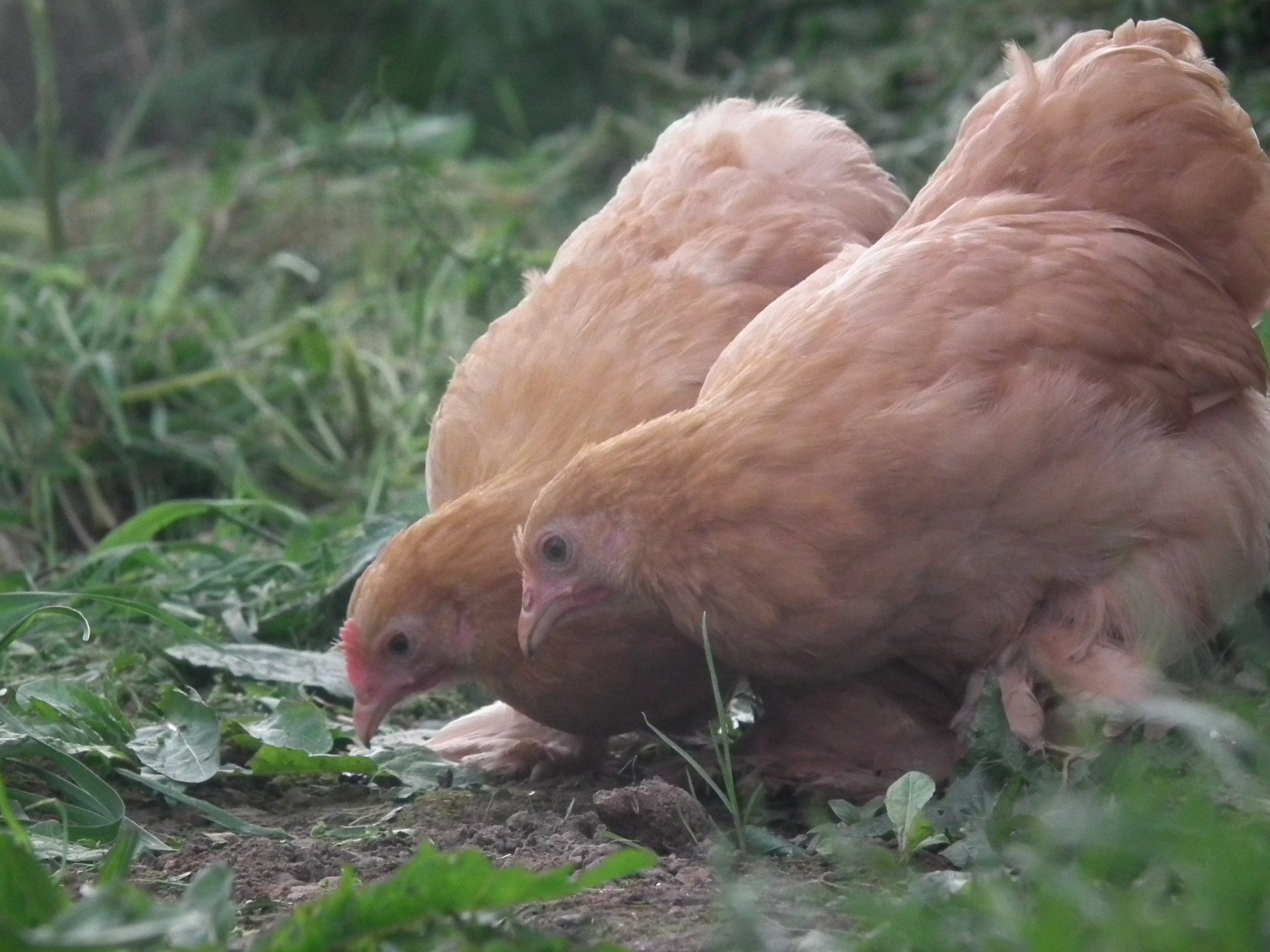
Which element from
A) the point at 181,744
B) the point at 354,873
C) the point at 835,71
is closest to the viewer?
the point at 354,873

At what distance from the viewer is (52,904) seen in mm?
2105

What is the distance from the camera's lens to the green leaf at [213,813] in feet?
9.43

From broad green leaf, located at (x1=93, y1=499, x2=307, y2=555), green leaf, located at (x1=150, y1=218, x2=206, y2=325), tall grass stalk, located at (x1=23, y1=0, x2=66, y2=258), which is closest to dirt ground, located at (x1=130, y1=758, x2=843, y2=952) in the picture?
broad green leaf, located at (x1=93, y1=499, x2=307, y2=555)

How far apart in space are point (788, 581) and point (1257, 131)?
2940 mm

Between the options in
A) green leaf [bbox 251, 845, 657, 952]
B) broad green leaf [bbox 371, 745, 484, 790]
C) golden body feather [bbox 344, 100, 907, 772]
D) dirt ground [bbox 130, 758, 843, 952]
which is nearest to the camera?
green leaf [bbox 251, 845, 657, 952]

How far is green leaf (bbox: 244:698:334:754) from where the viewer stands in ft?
11.0

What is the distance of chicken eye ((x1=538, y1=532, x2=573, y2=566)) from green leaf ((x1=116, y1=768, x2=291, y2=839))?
67 centimetres

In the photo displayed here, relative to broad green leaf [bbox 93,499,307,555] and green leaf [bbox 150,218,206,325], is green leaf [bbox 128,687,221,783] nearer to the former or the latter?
broad green leaf [bbox 93,499,307,555]

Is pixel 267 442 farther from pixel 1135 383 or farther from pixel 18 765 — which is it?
pixel 1135 383

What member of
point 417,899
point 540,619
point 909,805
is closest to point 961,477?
point 909,805

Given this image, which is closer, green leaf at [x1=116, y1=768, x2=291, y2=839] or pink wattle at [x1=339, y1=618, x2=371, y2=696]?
green leaf at [x1=116, y1=768, x2=291, y2=839]

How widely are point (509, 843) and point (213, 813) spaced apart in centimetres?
51

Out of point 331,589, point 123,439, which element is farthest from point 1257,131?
point 123,439

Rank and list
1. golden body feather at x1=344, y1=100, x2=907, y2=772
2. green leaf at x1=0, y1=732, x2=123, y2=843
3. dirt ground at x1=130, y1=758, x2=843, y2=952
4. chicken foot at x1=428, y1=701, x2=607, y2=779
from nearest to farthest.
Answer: dirt ground at x1=130, y1=758, x2=843, y2=952 → green leaf at x1=0, y1=732, x2=123, y2=843 → golden body feather at x1=344, y1=100, x2=907, y2=772 → chicken foot at x1=428, y1=701, x2=607, y2=779
